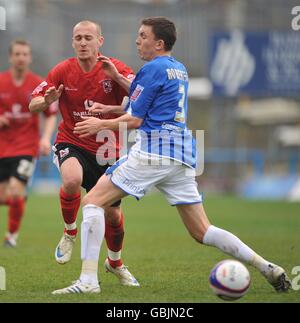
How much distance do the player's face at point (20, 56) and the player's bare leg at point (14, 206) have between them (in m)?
1.56

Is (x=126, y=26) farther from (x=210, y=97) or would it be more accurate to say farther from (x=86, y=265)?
(x=86, y=265)

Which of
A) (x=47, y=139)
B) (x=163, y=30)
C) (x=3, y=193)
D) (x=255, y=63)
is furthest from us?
(x=255, y=63)

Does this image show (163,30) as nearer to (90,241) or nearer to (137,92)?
(137,92)

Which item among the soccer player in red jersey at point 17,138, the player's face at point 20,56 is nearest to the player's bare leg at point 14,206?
the soccer player in red jersey at point 17,138

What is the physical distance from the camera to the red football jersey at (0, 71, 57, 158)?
11.1 metres

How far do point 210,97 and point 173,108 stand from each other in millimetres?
18642

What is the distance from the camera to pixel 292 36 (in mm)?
24406

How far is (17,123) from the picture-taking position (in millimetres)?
11148

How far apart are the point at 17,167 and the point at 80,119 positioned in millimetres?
3863

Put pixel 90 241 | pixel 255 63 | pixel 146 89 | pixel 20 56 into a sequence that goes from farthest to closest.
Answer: pixel 255 63, pixel 20 56, pixel 90 241, pixel 146 89

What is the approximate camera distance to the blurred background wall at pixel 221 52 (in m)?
24.0

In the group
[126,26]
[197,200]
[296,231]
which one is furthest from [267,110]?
[197,200]

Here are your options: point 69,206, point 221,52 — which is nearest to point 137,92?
point 69,206
